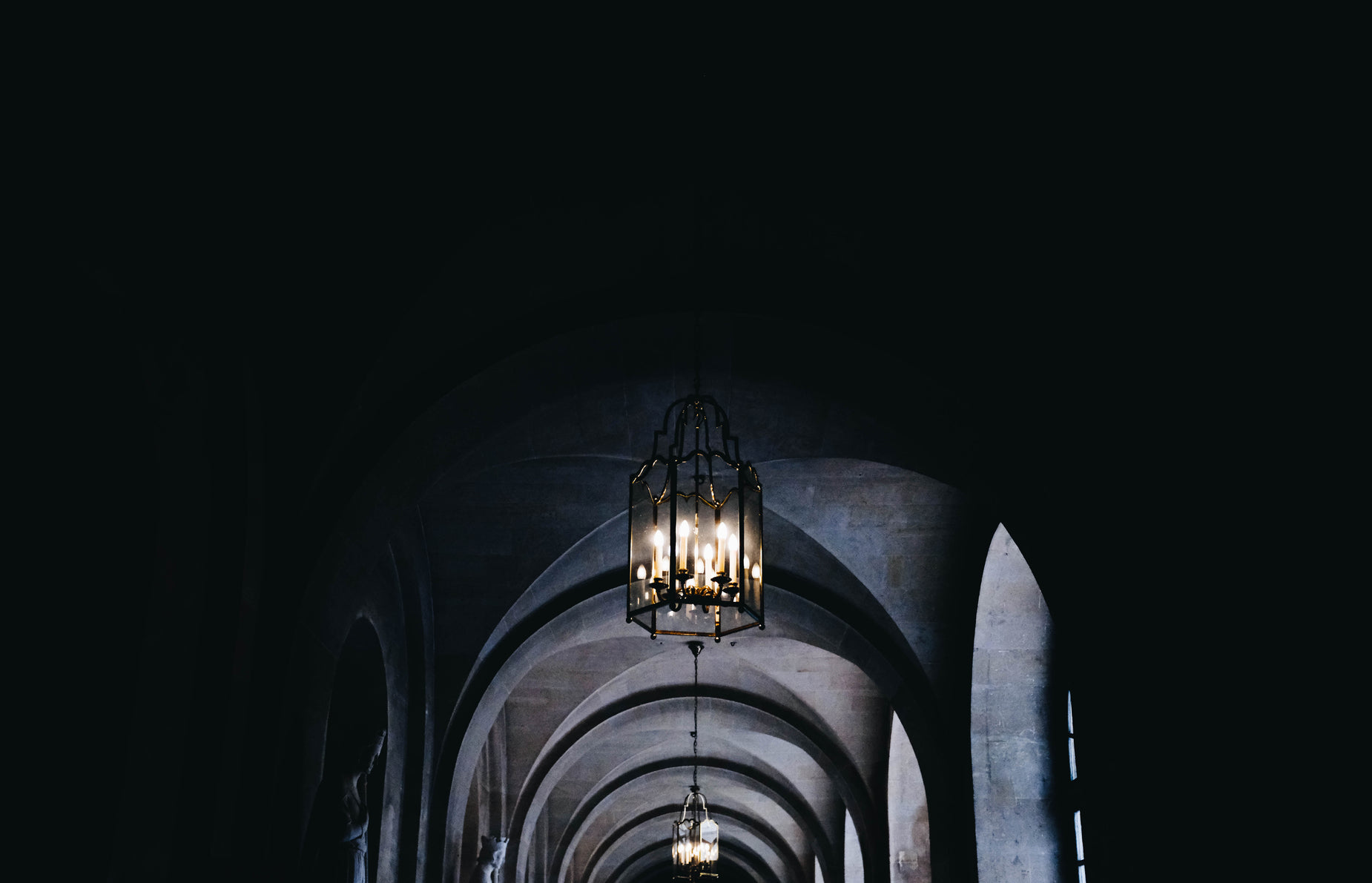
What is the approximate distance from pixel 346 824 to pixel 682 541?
3.35 meters

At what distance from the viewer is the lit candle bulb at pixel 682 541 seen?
586 centimetres

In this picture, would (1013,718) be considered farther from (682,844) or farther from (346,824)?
(682,844)

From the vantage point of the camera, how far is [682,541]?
5.90m

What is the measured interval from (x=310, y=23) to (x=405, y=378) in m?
2.49

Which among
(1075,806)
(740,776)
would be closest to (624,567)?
(1075,806)

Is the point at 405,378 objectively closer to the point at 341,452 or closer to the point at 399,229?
the point at 341,452

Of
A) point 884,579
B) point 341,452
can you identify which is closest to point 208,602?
point 341,452

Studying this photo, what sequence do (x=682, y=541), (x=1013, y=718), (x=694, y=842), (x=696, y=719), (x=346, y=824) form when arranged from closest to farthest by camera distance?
(x=682, y=541) → (x=346, y=824) → (x=1013, y=718) → (x=696, y=719) → (x=694, y=842)

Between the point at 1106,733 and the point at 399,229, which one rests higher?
the point at 399,229

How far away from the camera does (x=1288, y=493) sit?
4086 millimetres

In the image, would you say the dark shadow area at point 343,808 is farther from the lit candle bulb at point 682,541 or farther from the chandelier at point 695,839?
the chandelier at point 695,839

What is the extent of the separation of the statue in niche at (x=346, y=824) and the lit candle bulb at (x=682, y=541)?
3.21 metres

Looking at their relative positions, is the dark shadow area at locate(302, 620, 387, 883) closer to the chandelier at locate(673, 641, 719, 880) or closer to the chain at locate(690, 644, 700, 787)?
the chain at locate(690, 644, 700, 787)

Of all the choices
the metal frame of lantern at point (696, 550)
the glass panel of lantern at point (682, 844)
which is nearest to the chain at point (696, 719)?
the glass panel of lantern at point (682, 844)
